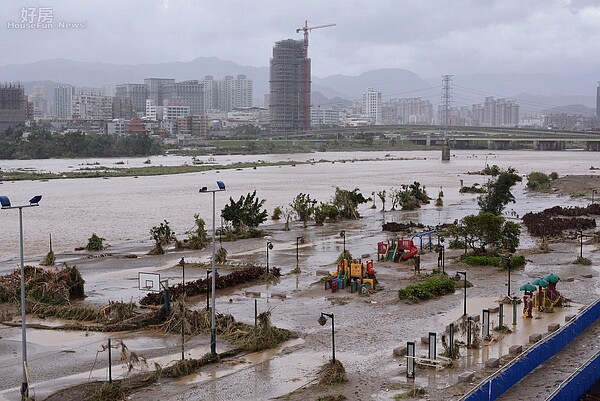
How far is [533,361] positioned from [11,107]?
413 ft

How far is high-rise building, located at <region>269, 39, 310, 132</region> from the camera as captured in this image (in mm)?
158375

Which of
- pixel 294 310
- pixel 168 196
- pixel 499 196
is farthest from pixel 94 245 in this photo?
pixel 168 196

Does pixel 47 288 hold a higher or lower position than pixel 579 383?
lower

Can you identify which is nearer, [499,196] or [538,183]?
[499,196]

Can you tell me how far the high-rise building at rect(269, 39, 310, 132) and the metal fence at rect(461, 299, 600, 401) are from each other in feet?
454

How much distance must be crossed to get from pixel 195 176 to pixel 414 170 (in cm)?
1971

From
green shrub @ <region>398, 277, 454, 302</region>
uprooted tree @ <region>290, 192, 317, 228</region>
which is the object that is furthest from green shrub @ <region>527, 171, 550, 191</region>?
green shrub @ <region>398, 277, 454, 302</region>

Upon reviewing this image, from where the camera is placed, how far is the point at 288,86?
16275 cm

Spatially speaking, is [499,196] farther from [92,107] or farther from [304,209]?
[92,107]

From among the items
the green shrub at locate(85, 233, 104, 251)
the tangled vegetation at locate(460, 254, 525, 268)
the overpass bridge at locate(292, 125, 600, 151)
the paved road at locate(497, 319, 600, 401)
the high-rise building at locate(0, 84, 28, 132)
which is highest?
the high-rise building at locate(0, 84, 28, 132)

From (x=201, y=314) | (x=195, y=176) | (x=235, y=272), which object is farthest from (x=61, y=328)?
(x=195, y=176)

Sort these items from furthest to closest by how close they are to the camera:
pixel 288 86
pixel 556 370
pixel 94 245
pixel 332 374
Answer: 1. pixel 288 86
2. pixel 94 245
3. pixel 556 370
4. pixel 332 374

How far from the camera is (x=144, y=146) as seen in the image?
88562mm

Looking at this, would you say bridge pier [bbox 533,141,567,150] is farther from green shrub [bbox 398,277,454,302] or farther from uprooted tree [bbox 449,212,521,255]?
green shrub [bbox 398,277,454,302]
